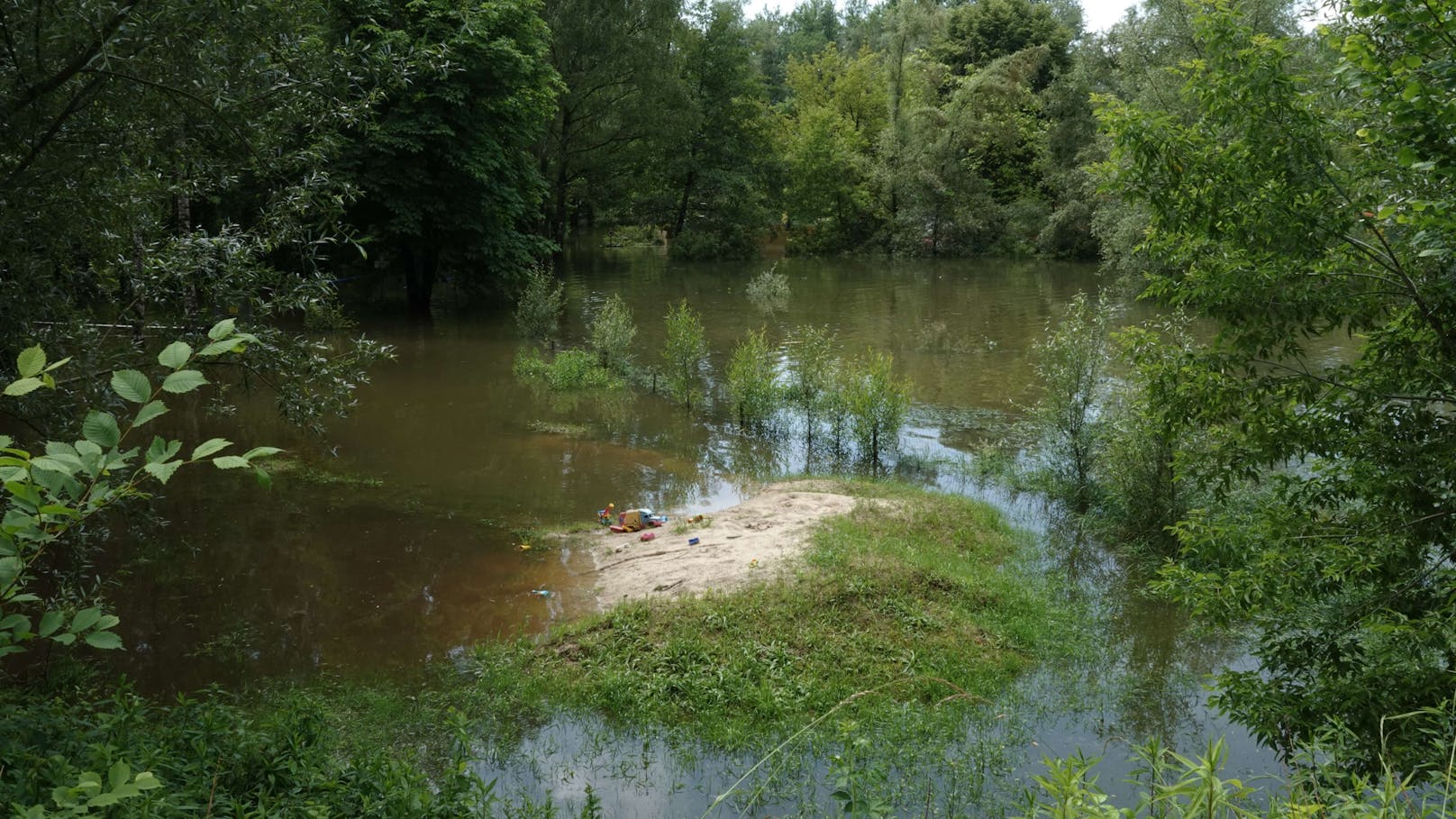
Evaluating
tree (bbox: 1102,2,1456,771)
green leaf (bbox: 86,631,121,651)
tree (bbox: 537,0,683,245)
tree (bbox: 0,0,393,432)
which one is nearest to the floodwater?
tree (bbox: 1102,2,1456,771)

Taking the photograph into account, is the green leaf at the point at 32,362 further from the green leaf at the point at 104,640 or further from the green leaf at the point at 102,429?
the green leaf at the point at 104,640

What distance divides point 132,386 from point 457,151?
71.4 ft

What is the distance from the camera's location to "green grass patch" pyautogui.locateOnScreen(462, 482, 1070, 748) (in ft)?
23.6

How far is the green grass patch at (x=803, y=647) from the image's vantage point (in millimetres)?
7207

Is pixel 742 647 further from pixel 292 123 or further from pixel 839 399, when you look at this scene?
pixel 839 399

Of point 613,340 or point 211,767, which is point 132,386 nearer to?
point 211,767

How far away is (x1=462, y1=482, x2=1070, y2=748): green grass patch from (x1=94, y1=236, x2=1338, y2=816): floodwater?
39 centimetres

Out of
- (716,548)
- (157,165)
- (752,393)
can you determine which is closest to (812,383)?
(752,393)

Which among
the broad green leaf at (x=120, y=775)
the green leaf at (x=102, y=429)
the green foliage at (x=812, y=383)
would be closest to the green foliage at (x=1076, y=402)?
the green foliage at (x=812, y=383)

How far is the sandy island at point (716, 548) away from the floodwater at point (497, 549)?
1.63 ft

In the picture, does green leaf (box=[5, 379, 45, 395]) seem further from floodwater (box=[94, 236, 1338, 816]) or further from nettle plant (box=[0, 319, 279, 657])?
floodwater (box=[94, 236, 1338, 816])

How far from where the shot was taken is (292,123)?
6.34 m

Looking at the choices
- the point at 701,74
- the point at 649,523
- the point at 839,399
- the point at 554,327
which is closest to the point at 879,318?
the point at 554,327

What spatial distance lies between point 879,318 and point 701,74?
20591 mm
